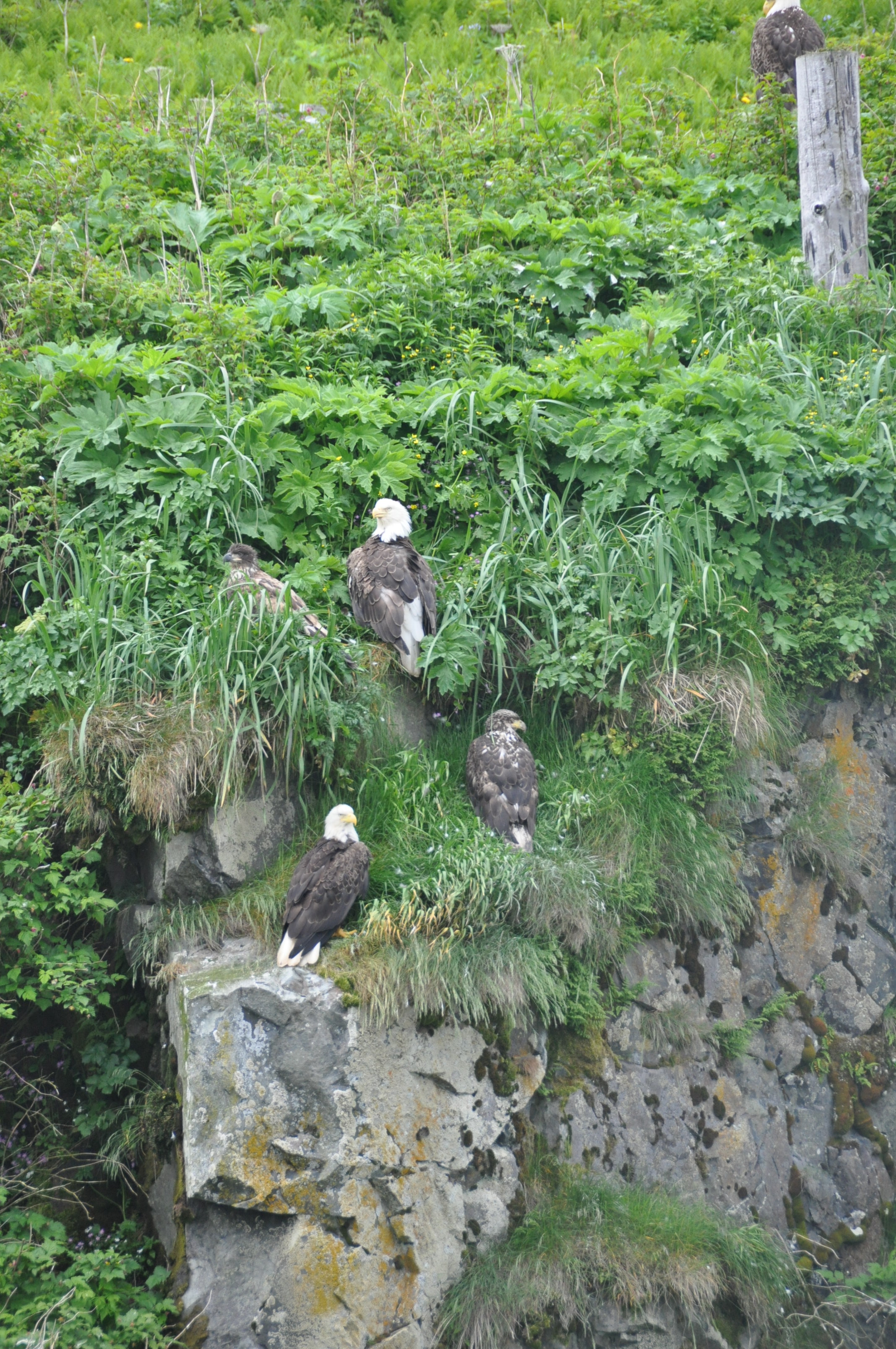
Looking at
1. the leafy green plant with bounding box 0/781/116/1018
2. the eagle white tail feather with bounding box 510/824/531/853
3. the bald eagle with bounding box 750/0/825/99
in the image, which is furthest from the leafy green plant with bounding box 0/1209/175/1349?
the bald eagle with bounding box 750/0/825/99

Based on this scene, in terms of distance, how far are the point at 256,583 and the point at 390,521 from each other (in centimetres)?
90

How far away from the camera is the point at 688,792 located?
5.27 m

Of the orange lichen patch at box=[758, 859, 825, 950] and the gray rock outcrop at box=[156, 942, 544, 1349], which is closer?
the gray rock outcrop at box=[156, 942, 544, 1349]

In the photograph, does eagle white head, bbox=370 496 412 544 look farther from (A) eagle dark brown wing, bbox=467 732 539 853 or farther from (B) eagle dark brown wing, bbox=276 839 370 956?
(B) eagle dark brown wing, bbox=276 839 370 956

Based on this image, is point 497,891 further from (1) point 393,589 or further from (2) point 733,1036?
(1) point 393,589

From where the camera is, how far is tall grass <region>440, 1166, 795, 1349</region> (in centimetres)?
406

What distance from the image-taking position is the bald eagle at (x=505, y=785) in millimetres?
4852

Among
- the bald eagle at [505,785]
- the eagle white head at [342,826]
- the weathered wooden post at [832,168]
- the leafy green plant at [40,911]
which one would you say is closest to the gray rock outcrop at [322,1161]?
the leafy green plant at [40,911]

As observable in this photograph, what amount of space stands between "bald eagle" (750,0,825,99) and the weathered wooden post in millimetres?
1520

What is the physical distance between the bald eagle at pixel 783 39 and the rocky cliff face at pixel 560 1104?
6101 mm

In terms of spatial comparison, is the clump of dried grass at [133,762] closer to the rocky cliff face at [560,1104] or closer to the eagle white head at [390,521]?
the rocky cliff face at [560,1104]

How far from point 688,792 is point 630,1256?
6.94ft

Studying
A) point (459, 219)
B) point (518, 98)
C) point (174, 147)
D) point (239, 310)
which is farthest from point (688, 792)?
point (518, 98)

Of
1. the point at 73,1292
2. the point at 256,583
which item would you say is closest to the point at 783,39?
the point at 256,583
